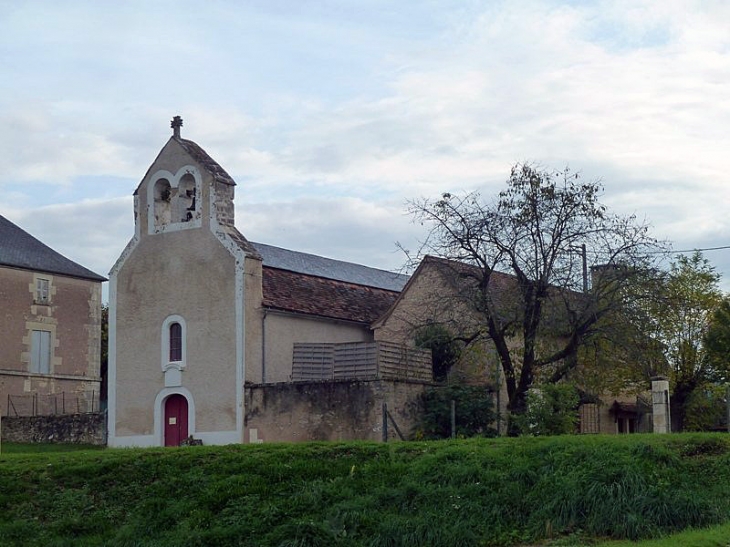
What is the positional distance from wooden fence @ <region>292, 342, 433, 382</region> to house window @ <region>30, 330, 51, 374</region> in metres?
19.1

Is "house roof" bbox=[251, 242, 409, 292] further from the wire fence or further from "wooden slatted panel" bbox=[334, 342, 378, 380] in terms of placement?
the wire fence

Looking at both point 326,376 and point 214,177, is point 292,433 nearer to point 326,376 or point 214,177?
point 326,376

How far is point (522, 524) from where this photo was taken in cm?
1694

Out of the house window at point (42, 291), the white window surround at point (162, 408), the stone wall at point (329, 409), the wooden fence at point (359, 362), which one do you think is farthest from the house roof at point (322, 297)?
the house window at point (42, 291)

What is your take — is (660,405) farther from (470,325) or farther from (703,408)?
(703,408)

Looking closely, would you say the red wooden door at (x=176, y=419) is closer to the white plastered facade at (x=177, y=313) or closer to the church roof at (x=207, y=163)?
the white plastered facade at (x=177, y=313)

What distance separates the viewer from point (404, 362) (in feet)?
108

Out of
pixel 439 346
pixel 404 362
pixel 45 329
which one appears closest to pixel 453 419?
pixel 404 362

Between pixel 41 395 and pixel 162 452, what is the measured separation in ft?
93.2

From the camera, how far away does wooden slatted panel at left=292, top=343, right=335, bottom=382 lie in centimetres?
3341

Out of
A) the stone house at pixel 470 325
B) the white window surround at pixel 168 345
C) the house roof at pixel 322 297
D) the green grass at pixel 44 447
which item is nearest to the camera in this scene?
the stone house at pixel 470 325

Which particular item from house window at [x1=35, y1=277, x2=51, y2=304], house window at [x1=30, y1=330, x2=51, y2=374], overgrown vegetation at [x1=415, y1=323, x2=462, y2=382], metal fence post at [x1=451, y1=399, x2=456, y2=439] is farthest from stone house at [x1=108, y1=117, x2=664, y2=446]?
house window at [x1=35, y1=277, x2=51, y2=304]

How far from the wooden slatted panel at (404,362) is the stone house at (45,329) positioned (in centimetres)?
1933

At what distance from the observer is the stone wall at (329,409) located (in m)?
30.8
